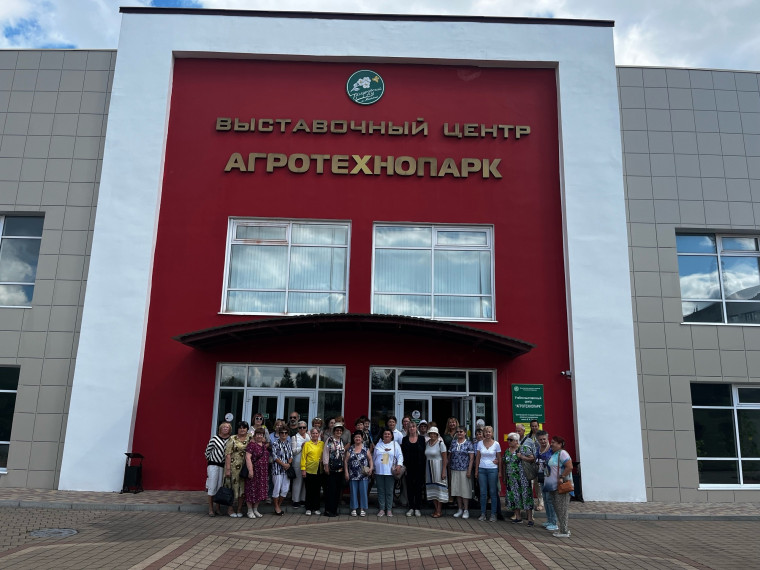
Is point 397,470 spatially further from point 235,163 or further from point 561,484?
point 235,163

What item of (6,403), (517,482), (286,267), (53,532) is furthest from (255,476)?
(6,403)

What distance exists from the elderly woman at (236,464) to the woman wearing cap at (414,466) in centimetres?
265

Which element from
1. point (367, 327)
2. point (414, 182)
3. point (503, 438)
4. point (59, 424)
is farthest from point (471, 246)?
point (59, 424)

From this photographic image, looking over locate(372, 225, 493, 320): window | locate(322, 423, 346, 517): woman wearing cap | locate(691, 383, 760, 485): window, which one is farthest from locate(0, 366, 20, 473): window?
locate(691, 383, 760, 485): window

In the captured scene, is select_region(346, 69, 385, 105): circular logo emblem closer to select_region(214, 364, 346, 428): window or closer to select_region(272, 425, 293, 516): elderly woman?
select_region(214, 364, 346, 428): window

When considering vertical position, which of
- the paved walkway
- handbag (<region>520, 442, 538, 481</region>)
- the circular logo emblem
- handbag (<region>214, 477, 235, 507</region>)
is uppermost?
the circular logo emblem

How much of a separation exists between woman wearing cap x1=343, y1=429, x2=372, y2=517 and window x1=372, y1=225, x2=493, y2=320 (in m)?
3.80

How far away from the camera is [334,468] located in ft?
32.5

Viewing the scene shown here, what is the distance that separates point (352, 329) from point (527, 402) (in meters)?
3.90

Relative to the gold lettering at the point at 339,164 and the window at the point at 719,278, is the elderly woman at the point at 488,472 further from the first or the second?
the gold lettering at the point at 339,164

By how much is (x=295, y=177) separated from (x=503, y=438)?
23.5 ft

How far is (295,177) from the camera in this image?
13656 mm

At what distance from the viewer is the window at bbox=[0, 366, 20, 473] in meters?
12.6

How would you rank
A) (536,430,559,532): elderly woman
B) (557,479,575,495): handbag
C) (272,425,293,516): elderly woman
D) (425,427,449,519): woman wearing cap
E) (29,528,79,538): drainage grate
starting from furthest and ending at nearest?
(425,427,449,519): woman wearing cap < (272,425,293,516): elderly woman < (536,430,559,532): elderly woman < (557,479,575,495): handbag < (29,528,79,538): drainage grate
